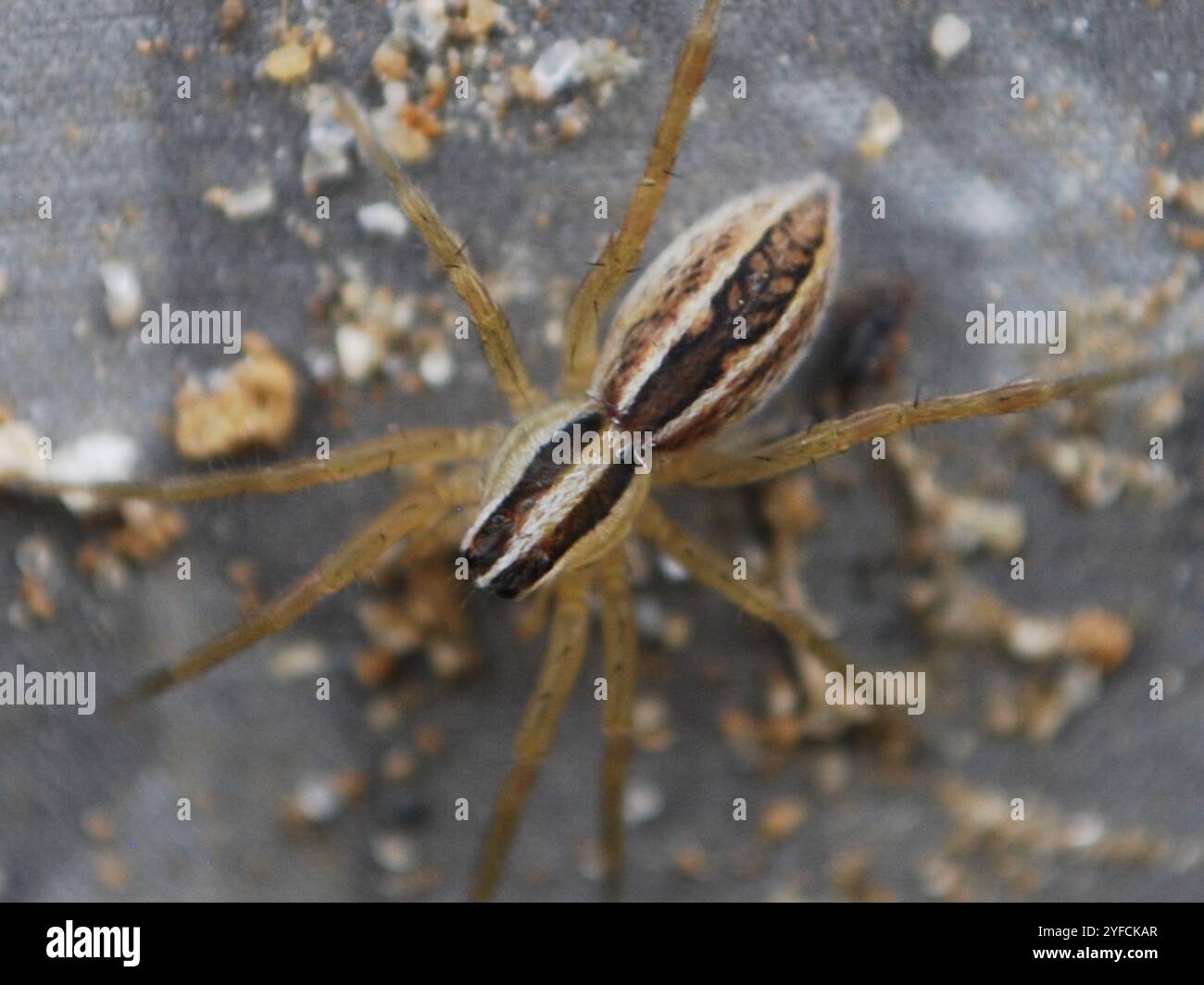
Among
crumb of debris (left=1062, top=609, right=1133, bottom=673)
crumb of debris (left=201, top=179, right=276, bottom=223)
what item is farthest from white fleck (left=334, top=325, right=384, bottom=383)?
crumb of debris (left=1062, top=609, right=1133, bottom=673)

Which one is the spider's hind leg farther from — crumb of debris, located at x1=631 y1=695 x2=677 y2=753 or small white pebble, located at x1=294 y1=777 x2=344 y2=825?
small white pebble, located at x1=294 y1=777 x2=344 y2=825

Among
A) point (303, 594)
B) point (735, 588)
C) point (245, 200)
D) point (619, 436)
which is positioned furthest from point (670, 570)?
point (245, 200)

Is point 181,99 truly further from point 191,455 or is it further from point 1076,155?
point 1076,155

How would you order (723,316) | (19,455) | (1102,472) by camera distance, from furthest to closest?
(1102,472) < (19,455) < (723,316)

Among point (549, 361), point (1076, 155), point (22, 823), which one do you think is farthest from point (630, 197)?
point (22, 823)

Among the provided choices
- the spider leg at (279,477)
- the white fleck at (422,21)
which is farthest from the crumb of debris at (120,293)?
the white fleck at (422,21)

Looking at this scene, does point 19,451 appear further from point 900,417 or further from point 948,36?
point 948,36
